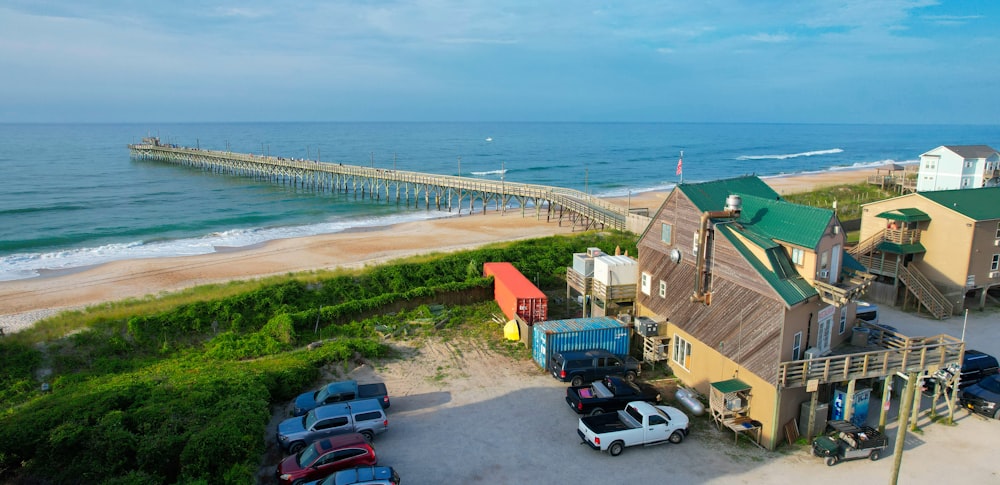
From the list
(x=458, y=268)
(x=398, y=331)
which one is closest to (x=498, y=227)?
(x=458, y=268)

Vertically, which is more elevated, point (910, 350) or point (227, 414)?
point (910, 350)

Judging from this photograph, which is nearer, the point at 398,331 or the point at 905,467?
the point at 905,467

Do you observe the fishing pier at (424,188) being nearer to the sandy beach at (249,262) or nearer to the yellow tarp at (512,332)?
the sandy beach at (249,262)

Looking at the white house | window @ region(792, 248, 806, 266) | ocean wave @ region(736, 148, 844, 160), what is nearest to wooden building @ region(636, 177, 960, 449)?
window @ region(792, 248, 806, 266)

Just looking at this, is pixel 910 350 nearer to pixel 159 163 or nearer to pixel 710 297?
pixel 710 297

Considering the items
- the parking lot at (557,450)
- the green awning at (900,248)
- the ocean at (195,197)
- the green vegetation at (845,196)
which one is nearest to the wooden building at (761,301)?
the parking lot at (557,450)

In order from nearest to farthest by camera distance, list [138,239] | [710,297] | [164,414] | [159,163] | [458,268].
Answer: [164,414] < [710,297] < [458,268] < [138,239] < [159,163]

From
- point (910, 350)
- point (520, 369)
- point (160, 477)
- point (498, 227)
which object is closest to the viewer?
point (160, 477)

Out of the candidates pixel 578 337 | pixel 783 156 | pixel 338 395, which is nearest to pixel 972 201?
pixel 578 337
